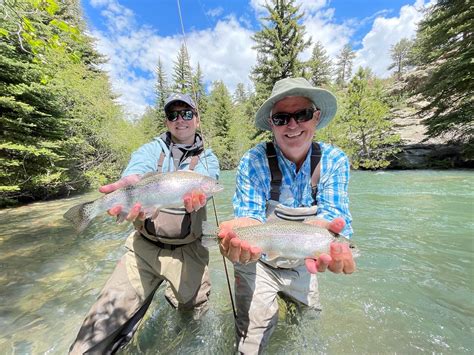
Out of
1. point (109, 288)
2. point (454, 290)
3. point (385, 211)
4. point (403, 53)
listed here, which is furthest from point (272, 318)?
point (403, 53)

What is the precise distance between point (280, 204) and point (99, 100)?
770 inches

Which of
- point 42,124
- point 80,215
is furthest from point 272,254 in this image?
point 42,124

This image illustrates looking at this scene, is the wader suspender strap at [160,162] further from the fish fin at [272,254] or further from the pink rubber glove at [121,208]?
the fish fin at [272,254]

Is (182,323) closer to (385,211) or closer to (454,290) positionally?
(454,290)

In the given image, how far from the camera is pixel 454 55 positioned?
1816 cm

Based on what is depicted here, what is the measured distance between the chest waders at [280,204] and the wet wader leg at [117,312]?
1.34 meters

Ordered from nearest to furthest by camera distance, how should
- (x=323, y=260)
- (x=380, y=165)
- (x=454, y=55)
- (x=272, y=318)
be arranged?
(x=323, y=260)
(x=272, y=318)
(x=454, y=55)
(x=380, y=165)

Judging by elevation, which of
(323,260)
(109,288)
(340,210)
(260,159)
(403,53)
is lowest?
(109,288)

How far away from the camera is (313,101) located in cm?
286

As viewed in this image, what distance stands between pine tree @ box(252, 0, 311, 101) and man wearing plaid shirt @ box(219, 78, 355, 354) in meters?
26.4

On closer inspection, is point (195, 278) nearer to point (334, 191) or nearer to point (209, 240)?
point (209, 240)

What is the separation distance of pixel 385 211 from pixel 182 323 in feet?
25.3

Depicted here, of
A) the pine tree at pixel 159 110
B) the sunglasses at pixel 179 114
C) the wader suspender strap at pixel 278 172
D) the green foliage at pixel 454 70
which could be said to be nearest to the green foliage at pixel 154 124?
the pine tree at pixel 159 110

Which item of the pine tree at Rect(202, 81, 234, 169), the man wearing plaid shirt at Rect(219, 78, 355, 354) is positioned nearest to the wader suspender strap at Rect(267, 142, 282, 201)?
the man wearing plaid shirt at Rect(219, 78, 355, 354)
